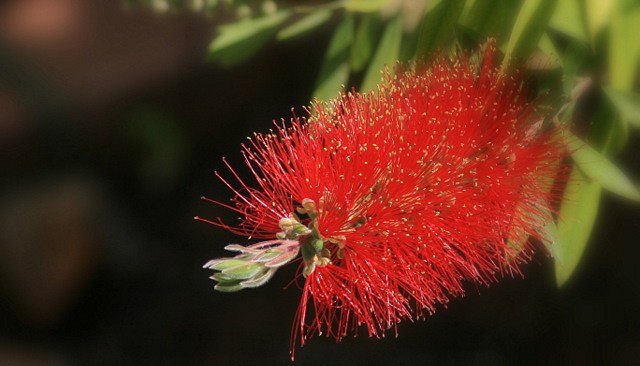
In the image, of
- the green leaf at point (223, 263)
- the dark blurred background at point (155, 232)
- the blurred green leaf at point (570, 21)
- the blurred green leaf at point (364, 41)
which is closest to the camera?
the green leaf at point (223, 263)

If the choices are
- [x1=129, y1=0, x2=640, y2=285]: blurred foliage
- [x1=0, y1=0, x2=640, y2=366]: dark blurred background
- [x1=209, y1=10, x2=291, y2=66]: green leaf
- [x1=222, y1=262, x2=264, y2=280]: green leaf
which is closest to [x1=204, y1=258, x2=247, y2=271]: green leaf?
[x1=222, y1=262, x2=264, y2=280]: green leaf

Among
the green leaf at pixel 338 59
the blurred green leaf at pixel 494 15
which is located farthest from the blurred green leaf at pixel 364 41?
the blurred green leaf at pixel 494 15

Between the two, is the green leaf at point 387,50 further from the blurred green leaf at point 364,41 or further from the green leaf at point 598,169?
the green leaf at point 598,169

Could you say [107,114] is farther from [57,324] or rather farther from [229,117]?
[57,324]

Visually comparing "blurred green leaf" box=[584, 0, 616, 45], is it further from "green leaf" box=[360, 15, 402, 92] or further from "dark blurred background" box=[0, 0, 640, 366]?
"dark blurred background" box=[0, 0, 640, 366]

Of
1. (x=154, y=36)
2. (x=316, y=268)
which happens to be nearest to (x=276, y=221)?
(x=316, y=268)
